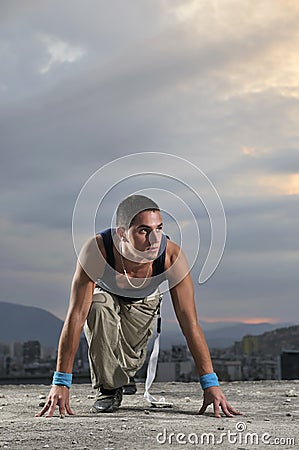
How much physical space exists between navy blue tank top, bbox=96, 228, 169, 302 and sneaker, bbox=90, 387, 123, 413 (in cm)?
49

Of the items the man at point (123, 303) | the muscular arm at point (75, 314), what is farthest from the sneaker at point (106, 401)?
the muscular arm at point (75, 314)

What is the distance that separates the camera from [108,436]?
315cm

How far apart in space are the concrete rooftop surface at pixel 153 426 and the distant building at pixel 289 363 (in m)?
2.99

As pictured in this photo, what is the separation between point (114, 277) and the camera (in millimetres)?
3910

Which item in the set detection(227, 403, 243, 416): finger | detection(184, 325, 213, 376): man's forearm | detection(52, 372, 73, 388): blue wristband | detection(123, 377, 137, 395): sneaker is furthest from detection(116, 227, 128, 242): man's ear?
detection(123, 377, 137, 395): sneaker

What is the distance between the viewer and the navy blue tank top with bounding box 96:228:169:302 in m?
3.80

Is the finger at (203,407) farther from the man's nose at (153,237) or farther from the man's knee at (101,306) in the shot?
the man's nose at (153,237)

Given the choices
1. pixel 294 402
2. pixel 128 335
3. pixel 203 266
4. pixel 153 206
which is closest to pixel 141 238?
pixel 153 206

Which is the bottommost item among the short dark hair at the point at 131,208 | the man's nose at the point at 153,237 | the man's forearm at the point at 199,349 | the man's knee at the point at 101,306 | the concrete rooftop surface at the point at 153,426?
the concrete rooftop surface at the point at 153,426

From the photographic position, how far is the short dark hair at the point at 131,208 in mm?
3635

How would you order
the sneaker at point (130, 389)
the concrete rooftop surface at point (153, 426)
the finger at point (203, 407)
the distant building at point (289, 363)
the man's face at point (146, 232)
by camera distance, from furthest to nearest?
the distant building at point (289, 363) < the sneaker at point (130, 389) < the finger at point (203, 407) < the man's face at point (146, 232) < the concrete rooftop surface at point (153, 426)

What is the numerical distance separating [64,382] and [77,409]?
2.07 feet

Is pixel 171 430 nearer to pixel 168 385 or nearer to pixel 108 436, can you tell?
pixel 108 436

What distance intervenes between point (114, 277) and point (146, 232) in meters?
0.41
